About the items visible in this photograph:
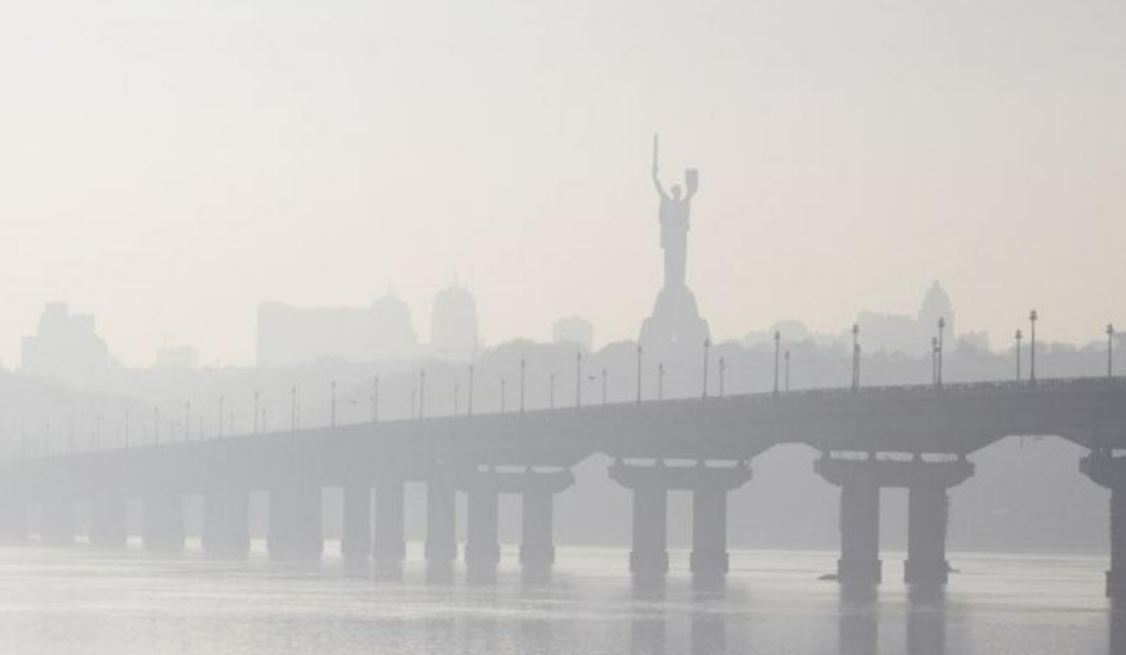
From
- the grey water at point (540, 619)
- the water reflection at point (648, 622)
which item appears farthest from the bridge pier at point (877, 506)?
the water reflection at point (648, 622)

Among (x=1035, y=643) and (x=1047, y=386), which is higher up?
(x=1047, y=386)

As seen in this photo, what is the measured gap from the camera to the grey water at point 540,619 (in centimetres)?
13238

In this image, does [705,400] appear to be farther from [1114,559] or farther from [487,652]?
[487,652]

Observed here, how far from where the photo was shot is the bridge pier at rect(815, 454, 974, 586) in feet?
606

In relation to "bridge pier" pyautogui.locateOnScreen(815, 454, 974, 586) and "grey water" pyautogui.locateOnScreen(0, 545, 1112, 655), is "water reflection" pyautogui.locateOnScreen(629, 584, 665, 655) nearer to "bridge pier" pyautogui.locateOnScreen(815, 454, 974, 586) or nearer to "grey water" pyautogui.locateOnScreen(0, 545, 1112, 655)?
"grey water" pyautogui.locateOnScreen(0, 545, 1112, 655)

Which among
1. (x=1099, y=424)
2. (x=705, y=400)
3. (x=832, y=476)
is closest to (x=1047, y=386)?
(x=1099, y=424)

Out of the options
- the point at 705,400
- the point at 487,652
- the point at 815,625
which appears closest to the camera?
the point at 487,652

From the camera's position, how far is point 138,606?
162625 millimetres

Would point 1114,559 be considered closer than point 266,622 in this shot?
No

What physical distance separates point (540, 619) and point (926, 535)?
137 ft

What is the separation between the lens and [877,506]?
188250mm

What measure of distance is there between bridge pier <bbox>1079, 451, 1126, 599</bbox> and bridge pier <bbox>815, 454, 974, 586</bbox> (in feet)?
61.0

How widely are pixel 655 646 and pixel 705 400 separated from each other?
67.6 meters

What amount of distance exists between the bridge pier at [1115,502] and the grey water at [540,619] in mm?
2045
